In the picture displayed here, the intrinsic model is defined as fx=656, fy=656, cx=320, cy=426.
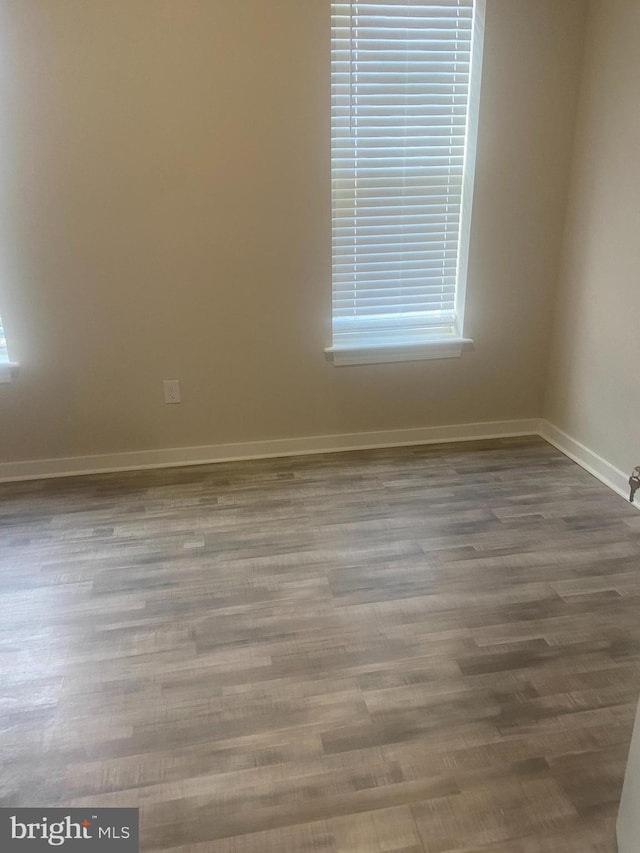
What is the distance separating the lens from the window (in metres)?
2.86

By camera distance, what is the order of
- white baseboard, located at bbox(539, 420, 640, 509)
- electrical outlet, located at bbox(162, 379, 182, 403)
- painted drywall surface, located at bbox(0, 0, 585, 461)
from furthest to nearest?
electrical outlet, located at bbox(162, 379, 182, 403) < white baseboard, located at bbox(539, 420, 640, 509) < painted drywall surface, located at bbox(0, 0, 585, 461)

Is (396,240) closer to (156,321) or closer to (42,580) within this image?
(156,321)

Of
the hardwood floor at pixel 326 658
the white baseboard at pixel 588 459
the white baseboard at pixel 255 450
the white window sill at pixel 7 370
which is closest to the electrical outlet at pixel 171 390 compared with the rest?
the white baseboard at pixel 255 450

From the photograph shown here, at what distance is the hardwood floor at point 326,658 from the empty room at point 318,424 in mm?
11

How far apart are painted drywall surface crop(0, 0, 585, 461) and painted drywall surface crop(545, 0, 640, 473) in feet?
0.40

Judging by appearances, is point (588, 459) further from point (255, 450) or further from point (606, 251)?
point (255, 450)

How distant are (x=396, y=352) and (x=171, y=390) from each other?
114cm

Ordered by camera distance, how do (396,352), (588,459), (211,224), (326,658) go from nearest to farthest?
(326,658)
(211,224)
(588,459)
(396,352)

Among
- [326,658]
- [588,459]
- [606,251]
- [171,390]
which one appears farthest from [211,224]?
[588,459]

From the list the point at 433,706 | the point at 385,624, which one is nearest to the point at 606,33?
the point at 385,624

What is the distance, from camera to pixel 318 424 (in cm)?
341

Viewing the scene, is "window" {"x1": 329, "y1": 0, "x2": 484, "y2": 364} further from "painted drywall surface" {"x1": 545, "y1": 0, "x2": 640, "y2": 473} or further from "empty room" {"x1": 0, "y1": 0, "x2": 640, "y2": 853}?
"painted drywall surface" {"x1": 545, "y1": 0, "x2": 640, "y2": 473}

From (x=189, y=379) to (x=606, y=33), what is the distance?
7.93ft

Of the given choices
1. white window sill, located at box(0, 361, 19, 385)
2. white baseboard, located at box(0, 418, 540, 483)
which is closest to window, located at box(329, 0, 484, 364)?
white baseboard, located at box(0, 418, 540, 483)
